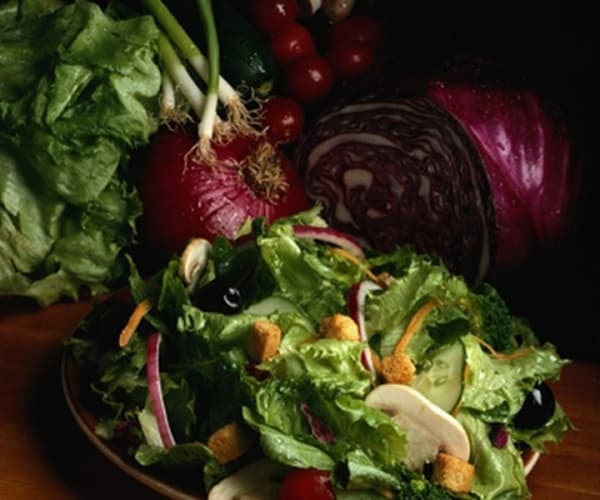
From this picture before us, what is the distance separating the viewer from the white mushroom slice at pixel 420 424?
1.32 metres

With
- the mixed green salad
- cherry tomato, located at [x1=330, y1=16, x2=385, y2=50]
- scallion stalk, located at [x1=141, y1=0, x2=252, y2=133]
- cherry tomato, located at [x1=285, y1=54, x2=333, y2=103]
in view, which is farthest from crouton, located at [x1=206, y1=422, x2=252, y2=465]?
cherry tomato, located at [x1=330, y1=16, x2=385, y2=50]

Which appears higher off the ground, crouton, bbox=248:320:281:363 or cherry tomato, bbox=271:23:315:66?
cherry tomato, bbox=271:23:315:66

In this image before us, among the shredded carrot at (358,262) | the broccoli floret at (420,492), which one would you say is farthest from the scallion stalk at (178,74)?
the broccoli floret at (420,492)

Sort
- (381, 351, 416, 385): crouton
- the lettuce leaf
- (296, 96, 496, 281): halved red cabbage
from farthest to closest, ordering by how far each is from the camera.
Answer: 1. (296, 96, 496, 281): halved red cabbage
2. the lettuce leaf
3. (381, 351, 416, 385): crouton

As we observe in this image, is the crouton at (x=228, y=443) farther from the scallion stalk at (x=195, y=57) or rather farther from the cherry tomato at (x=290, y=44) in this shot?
the cherry tomato at (x=290, y=44)

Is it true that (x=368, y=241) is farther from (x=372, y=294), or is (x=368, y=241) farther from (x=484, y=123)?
(x=372, y=294)

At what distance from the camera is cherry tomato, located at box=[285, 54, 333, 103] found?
2172mm

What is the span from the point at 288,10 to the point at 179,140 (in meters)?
0.38

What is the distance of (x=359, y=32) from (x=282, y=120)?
264 mm

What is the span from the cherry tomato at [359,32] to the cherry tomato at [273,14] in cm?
10

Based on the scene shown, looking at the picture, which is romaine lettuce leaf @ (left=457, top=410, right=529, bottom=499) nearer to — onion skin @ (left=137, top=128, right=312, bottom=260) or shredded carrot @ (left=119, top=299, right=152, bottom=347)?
shredded carrot @ (left=119, top=299, right=152, bottom=347)

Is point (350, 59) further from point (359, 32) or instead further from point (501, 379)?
point (501, 379)

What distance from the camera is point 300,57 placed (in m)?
2.20

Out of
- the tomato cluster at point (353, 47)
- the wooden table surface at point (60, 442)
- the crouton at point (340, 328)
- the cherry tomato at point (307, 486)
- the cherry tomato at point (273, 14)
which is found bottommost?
the wooden table surface at point (60, 442)
